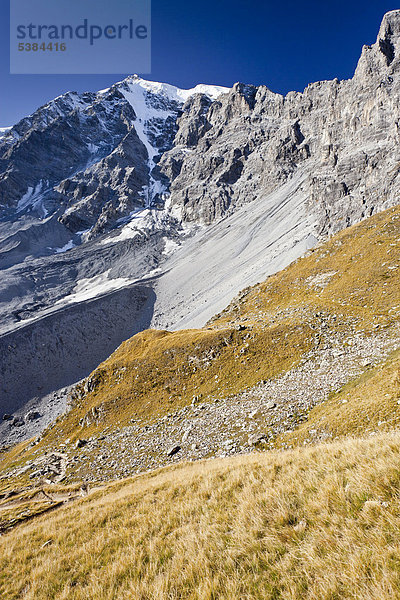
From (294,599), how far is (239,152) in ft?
687

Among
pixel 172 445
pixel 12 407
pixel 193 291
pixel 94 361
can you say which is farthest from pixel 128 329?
pixel 172 445

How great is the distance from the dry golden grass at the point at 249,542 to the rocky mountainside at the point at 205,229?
186ft

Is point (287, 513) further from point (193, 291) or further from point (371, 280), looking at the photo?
point (193, 291)

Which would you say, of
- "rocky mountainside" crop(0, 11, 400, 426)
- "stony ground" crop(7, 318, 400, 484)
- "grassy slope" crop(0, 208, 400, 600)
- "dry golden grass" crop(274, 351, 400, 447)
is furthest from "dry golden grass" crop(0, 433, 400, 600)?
"rocky mountainside" crop(0, 11, 400, 426)

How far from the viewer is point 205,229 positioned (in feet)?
518

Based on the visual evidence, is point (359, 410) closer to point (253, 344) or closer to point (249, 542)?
point (249, 542)

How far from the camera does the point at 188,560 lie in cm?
448

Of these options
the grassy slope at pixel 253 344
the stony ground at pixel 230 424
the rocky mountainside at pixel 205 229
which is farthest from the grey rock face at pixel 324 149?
the stony ground at pixel 230 424

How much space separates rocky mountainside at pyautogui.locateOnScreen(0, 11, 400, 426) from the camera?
73000 mm

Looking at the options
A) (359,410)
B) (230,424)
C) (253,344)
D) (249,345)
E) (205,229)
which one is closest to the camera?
(359,410)

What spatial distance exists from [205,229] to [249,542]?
16058 centimetres

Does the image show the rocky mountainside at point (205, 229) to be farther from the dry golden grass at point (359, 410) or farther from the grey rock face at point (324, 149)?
the dry golden grass at point (359, 410)

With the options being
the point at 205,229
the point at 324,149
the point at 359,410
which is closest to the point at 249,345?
the point at 359,410

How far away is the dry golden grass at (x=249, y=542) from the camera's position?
318cm
